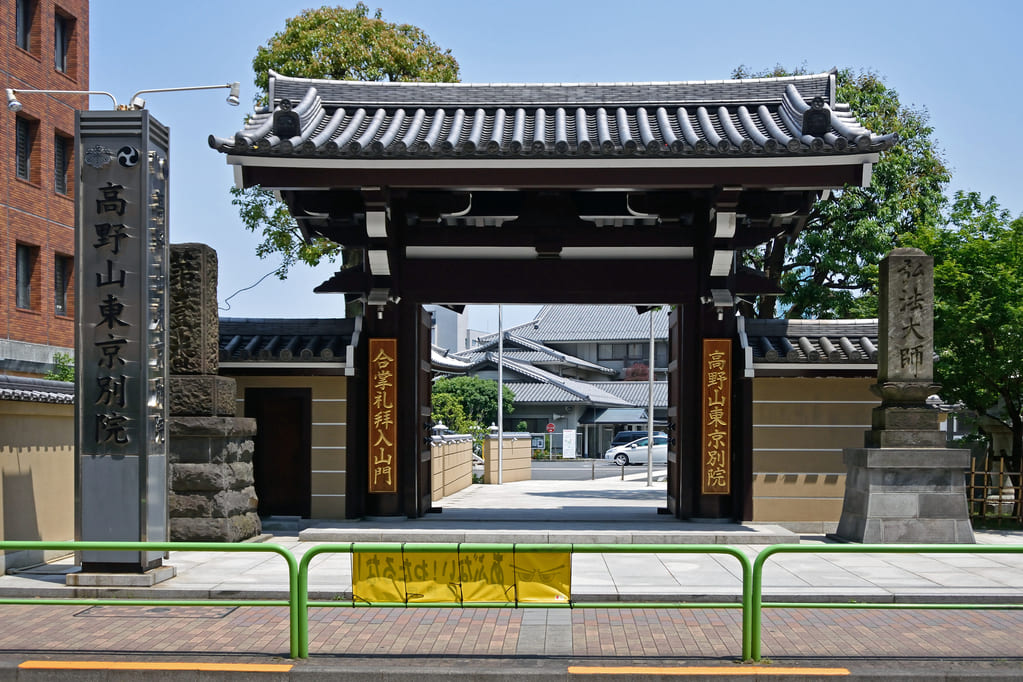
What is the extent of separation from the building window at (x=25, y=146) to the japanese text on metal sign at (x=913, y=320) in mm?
25200

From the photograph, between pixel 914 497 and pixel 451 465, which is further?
pixel 451 465

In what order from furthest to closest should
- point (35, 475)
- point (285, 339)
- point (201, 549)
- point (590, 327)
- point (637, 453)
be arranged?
point (590, 327)
point (637, 453)
point (285, 339)
point (35, 475)
point (201, 549)

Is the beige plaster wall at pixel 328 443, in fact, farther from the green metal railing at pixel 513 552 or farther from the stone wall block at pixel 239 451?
the green metal railing at pixel 513 552

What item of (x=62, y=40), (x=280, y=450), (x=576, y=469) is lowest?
(x=576, y=469)

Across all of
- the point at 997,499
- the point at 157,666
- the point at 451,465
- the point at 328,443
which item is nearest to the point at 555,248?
the point at 328,443

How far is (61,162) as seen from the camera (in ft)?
104

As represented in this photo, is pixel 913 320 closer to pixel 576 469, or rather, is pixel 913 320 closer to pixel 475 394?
pixel 576 469

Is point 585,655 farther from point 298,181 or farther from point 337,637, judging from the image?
point 298,181

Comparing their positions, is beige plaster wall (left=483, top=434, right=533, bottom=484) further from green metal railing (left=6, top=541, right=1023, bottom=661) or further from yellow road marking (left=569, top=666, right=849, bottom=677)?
yellow road marking (left=569, top=666, right=849, bottom=677)

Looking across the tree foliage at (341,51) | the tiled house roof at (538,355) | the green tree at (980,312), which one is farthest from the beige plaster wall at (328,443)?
the tiled house roof at (538,355)

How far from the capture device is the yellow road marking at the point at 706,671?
296 inches

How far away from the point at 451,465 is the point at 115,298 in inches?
658

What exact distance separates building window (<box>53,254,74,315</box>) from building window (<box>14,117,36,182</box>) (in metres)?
2.70

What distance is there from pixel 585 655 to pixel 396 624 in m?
2.14
